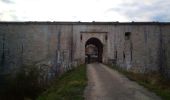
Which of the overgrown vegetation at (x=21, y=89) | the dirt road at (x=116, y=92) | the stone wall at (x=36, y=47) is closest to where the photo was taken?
the dirt road at (x=116, y=92)

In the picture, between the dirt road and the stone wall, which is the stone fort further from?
the dirt road

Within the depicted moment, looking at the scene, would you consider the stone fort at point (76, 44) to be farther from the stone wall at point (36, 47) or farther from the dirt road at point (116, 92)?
the dirt road at point (116, 92)

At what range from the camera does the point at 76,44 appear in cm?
2784

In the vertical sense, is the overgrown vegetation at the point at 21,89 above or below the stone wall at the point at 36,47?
below

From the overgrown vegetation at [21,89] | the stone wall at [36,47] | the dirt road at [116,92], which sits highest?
the stone wall at [36,47]

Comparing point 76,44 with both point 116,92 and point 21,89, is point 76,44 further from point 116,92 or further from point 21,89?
point 116,92

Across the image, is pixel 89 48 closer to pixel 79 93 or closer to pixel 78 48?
pixel 78 48

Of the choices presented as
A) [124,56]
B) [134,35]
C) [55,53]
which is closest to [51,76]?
[55,53]

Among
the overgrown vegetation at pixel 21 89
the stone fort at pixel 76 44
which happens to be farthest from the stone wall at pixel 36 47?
the overgrown vegetation at pixel 21 89

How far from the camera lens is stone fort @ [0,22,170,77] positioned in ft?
90.3

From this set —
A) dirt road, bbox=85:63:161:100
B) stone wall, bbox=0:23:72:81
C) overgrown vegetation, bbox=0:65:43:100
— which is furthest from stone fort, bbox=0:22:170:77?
dirt road, bbox=85:63:161:100

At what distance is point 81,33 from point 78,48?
157 cm

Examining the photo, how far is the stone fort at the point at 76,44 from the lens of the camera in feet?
90.3

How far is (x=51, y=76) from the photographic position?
2702cm
